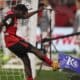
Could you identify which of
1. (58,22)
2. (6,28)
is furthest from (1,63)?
(58,22)

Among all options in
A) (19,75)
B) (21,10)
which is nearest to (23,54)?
A: (21,10)

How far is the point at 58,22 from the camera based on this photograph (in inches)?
859

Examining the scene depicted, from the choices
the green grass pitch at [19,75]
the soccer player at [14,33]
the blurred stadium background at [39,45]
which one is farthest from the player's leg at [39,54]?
the green grass pitch at [19,75]

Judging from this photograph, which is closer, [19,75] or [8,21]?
[8,21]

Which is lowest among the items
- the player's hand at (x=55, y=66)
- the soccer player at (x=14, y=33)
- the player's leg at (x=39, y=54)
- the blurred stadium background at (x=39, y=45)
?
the blurred stadium background at (x=39, y=45)

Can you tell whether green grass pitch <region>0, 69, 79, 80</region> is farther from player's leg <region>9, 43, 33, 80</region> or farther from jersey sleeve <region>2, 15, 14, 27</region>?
jersey sleeve <region>2, 15, 14, 27</region>

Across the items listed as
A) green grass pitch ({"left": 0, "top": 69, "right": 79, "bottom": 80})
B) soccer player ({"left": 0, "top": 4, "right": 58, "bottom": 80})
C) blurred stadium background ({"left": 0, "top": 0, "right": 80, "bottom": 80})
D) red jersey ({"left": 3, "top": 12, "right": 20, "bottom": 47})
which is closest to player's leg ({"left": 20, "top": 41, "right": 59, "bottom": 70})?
soccer player ({"left": 0, "top": 4, "right": 58, "bottom": 80})

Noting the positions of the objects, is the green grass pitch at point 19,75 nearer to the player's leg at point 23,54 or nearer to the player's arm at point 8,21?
the player's leg at point 23,54

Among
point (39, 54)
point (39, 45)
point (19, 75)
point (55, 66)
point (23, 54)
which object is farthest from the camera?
point (39, 45)

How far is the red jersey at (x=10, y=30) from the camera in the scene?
35.8 ft

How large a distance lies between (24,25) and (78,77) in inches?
144

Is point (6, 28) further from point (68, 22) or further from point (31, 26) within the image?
point (68, 22)

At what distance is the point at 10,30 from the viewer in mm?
10969

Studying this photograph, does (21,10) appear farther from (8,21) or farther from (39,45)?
(39,45)
